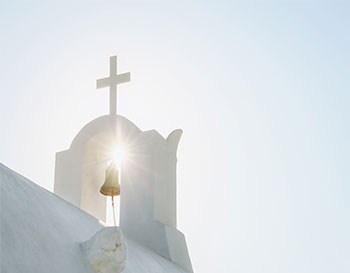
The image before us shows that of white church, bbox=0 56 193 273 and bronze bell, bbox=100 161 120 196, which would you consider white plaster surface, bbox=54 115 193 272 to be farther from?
bronze bell, bbox=100 161 120 196

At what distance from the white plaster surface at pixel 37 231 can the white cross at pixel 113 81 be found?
3.63 metres

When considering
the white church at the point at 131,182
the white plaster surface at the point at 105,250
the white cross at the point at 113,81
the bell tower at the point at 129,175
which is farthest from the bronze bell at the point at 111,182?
the white plaster surface at the point at 105,250

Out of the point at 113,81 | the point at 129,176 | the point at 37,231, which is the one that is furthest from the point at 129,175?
the point at 37,231

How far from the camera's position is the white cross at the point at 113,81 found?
10.5m

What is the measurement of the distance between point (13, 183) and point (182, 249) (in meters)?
4.41

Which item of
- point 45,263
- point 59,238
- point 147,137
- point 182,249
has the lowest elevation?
point 45,263

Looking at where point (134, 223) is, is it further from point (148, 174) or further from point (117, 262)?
point (117, 262)

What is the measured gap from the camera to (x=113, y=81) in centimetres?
1066

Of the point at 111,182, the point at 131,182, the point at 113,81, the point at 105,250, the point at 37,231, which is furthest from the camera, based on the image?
the point at 113,81

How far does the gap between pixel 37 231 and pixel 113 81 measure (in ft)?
18.4

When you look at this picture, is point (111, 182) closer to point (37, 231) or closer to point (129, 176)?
point (129, 176)

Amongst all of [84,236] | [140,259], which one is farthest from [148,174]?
[84,236]

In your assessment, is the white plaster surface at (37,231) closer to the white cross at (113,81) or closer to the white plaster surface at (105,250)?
the white plaster surface at (105,250)

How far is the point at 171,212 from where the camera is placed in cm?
995
